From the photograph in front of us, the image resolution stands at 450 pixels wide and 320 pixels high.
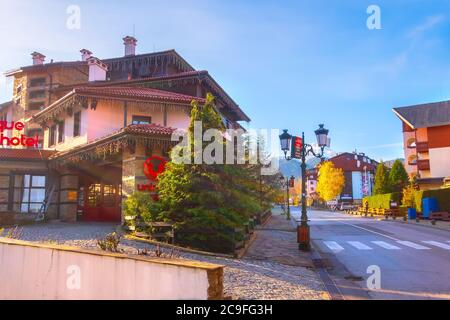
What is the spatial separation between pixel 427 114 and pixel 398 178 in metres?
9.50

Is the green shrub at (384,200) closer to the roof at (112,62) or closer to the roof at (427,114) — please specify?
the roof at (427,114)

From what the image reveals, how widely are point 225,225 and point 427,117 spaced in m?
45.1

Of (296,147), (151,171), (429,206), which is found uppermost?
(296,147)

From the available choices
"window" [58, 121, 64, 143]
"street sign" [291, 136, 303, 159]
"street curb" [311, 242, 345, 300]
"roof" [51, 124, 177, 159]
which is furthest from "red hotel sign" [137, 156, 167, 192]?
"window" [58, 121, 64, 143]

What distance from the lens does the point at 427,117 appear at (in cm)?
4803

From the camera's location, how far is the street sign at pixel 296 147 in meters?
15.2

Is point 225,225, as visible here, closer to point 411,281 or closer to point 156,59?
point 411,281

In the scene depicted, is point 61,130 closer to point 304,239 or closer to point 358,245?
point 304,239

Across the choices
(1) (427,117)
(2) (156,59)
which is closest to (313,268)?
(2) (156,59)

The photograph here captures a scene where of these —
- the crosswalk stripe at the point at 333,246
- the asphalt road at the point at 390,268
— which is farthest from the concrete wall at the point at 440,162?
the crosswalk stripe at the point at 333,246

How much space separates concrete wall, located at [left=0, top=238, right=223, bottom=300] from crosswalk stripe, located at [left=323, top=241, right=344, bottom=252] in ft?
37.5

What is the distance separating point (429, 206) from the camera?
106 ft

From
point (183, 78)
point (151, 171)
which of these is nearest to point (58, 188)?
point (151, 171)

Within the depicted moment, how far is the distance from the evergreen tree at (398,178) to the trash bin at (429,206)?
47.2 feet
